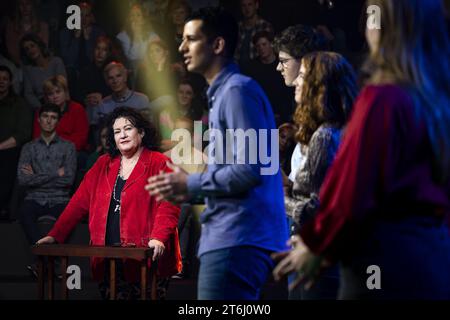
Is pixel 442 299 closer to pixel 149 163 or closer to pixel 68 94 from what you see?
pixel 149 163

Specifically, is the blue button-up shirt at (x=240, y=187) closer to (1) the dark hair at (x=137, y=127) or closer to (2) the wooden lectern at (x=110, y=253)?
(2) the wooden lectern at (x=110, y=253)

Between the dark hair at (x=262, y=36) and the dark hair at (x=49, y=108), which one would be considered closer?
the dark hair at (x=49, y=108)

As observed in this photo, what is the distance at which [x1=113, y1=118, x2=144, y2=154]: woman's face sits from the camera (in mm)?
5152

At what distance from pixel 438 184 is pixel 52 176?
5.41 m

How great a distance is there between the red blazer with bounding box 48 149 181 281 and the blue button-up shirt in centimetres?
212

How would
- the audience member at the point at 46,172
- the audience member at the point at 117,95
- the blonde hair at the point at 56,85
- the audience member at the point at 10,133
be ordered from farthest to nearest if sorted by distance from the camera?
the blonde hair at the point at 56,85 → the audience member at the point at 117,95 → the audience member at the point at 10,133 → the audience member at the point at 46,172

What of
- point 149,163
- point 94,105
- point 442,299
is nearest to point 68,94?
point 94,105

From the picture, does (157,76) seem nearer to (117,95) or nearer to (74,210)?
(117,95)

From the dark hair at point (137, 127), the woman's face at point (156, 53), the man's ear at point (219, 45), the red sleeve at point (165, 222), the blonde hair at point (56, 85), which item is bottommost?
the red sleeve at point (165, 222)

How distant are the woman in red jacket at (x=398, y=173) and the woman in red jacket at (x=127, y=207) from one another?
3.15m

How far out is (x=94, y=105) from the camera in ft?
24.4

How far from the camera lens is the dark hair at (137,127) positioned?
5199mm

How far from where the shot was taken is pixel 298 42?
12.6ft

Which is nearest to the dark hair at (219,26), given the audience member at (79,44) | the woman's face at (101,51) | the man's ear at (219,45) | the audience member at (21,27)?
the man's ear at (219,45)
